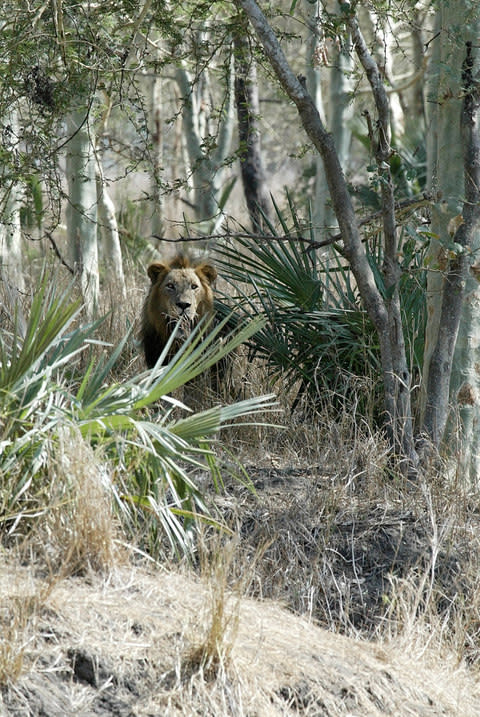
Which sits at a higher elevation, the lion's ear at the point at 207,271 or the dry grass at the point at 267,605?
the lion's ear at the point at 207,271

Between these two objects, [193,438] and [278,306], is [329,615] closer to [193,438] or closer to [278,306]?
[193,438]

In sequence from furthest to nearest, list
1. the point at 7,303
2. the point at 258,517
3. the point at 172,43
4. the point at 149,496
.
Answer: the point at 7,303 → the point at 172,43 → the point at 258,517 → the point at 149,496

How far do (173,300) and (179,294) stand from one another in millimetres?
75

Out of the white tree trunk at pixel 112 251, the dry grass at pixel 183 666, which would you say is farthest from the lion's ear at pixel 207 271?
the dry grass at pixel 183 666

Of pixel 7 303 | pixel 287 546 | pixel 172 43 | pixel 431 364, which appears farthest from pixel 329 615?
pixel 7 303

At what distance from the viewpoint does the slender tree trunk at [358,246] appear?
6.17 metres

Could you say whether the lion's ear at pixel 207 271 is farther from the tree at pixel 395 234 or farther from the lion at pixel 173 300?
the tree at pixel 395 234

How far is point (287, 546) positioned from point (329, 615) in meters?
0.53

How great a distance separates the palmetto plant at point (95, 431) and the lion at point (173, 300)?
2718mm

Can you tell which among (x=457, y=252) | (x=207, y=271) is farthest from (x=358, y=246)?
(x=207, y=271)

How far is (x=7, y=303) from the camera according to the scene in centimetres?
927

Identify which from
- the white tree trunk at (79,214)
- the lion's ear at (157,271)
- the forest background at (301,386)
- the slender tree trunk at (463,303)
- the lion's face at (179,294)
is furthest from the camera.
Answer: the white tree trunk at (79,214)

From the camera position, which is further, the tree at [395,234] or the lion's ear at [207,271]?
the lion's ear at [207,271]

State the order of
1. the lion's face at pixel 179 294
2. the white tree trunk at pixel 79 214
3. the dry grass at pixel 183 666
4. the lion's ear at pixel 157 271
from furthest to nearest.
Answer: the white tree trunk at pixel 79 214 → the lion's ear at pixel 157 271 → the lion's face at pixel 179 294 → the dry grass at pixel 183 666
